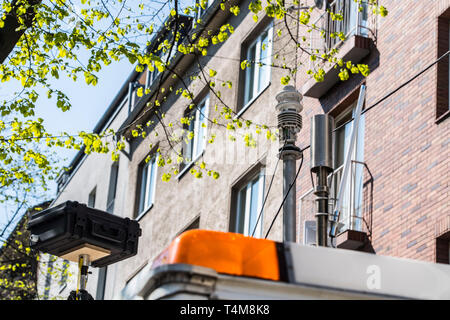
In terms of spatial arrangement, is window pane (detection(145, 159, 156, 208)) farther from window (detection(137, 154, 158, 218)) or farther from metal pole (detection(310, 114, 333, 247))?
metal pole (detection(310, 114, 333, 247))

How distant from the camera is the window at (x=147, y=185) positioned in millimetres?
24547

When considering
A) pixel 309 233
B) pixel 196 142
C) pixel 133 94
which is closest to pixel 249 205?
pixel 196 142

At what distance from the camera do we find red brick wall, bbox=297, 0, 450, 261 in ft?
38.2

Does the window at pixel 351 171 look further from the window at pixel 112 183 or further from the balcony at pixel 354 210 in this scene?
the window at pixel 112 183

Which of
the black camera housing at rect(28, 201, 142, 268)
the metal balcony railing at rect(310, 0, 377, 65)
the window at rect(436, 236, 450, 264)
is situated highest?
the metal balcony railing at rect(310, 0, 377, 65)

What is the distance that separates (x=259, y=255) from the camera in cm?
464

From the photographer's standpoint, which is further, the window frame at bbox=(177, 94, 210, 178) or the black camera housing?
the window frame at bbox=(177, 94, 210, 178)

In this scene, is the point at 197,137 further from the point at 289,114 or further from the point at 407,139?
the point at 289,114

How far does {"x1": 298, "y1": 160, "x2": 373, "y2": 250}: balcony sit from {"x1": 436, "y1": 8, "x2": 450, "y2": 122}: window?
1739mm

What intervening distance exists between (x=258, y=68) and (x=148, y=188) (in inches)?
271

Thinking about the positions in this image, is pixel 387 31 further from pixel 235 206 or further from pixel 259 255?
pixel 259 255

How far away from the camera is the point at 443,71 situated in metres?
12.4

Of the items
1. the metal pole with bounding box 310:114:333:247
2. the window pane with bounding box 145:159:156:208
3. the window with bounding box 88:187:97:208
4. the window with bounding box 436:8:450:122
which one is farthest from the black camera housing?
the window with bounding box 88:187:97:208
